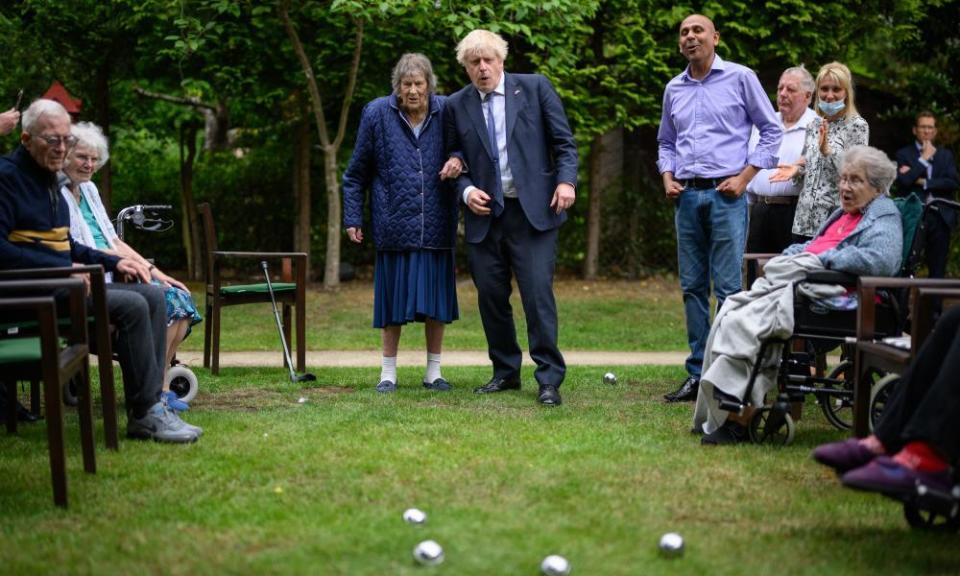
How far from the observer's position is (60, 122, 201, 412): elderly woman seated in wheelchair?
20.7ft

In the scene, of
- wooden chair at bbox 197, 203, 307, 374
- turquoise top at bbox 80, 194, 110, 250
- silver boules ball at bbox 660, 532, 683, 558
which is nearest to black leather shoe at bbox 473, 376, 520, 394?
wooden chair at bbox 197, 203, 307, 374

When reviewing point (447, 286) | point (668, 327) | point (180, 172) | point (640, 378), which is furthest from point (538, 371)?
point (180, 172)

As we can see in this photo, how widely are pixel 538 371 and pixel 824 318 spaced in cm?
179

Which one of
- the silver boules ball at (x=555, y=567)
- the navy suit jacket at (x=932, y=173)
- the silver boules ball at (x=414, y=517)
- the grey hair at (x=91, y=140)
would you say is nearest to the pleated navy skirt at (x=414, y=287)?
the grey hair at (x=91, y=140)

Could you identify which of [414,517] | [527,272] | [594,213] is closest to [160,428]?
[414,517]

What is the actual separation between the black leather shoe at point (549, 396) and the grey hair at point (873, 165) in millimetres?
1974

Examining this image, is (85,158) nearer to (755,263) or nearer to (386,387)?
(386,387)

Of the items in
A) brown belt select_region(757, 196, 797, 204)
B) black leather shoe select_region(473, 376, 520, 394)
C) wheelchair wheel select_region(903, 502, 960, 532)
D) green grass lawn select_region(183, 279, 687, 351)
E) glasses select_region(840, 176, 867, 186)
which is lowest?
green grass lawn select_region(183, 279, 687, 351)

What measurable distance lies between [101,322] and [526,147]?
8.78 ft

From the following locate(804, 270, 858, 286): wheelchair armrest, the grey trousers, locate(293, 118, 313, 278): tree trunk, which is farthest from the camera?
locate(293, 118, 313, 278): tree trunk

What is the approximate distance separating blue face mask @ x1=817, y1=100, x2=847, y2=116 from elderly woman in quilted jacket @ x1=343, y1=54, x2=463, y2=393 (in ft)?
7.11

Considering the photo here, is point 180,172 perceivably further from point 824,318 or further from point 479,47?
point 824,318

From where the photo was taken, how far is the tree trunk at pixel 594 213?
49.3 ft

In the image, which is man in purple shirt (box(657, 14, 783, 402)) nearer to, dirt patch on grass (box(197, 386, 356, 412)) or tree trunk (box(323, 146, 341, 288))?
dirt patch on grass (box(197, 386, 356, 412))
